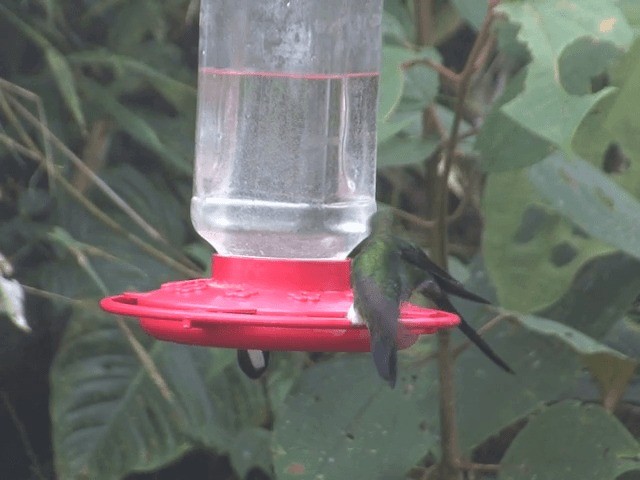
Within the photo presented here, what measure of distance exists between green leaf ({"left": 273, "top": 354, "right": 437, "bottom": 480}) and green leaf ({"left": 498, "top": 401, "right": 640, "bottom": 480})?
0.17 meters

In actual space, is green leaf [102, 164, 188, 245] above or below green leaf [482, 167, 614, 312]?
below

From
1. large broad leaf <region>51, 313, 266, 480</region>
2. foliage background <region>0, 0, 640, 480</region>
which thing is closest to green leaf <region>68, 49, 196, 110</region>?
foliage background <region>0, 0, 640, 480</region>

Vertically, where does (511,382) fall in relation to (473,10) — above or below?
below

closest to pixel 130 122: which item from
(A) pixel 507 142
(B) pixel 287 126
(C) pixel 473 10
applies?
(B) pixel 287 126

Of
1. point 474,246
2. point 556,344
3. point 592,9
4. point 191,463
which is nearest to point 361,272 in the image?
point 592,9

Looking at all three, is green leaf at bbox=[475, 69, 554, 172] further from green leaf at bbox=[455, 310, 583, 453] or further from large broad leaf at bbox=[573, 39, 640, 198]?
green leaf at bbox=[455, 310, 583, 453]

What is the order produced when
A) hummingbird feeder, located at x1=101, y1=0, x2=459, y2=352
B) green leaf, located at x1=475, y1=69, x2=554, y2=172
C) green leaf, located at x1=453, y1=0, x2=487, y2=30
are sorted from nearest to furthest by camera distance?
green leaf, located at x1=475, y1=69, x2=554, y2=172 → hummingbird feeder, located at x1=101, y1=0, x2=459, y2=352 → green leaf, located at x1=453, y1=0, x2=487, y2=30

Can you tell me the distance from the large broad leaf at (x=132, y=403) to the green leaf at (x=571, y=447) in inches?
33.0

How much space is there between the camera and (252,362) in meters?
1.87

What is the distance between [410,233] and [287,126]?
35.5 inches

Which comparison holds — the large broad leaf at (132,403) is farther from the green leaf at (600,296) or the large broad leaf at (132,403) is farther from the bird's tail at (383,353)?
the bird's tail at (383,353)

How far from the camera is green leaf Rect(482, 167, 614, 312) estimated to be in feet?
7.27

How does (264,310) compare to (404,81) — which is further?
(404,81)

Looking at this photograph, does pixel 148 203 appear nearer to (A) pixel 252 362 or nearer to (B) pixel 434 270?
(A) pixel 252 362
